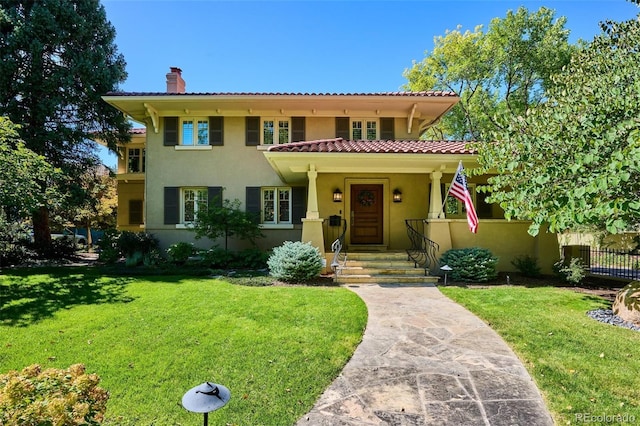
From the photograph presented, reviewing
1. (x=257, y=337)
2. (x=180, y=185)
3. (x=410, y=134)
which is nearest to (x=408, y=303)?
(x=257, y=337)

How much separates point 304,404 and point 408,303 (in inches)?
155

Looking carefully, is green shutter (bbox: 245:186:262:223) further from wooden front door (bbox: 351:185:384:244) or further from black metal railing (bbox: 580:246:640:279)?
black metal railing (bbox: 580:246:640:279)

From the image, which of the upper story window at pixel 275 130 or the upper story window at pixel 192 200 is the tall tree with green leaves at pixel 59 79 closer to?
the upper story window at pixel 192 200

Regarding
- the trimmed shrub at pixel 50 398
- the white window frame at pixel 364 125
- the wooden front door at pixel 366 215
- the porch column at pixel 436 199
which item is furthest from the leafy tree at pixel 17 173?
the porch column at pixel 436 199

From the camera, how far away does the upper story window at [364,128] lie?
41.4 feet

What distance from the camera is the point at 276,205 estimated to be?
1264 cm

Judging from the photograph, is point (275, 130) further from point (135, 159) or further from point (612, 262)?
point (612, 262)

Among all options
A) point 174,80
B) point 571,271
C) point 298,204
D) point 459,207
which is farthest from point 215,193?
point 571,271

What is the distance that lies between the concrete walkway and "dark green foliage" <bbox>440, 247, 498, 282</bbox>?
3218mm

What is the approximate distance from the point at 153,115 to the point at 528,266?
13520mm

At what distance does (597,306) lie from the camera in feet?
21.1

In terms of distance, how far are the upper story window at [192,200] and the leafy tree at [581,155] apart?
10.4m

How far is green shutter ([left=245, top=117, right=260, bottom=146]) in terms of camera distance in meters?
12.5

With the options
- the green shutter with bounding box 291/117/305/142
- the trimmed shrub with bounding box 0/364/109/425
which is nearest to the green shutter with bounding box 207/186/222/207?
the green shutter with bounding box 291/117/305/142
